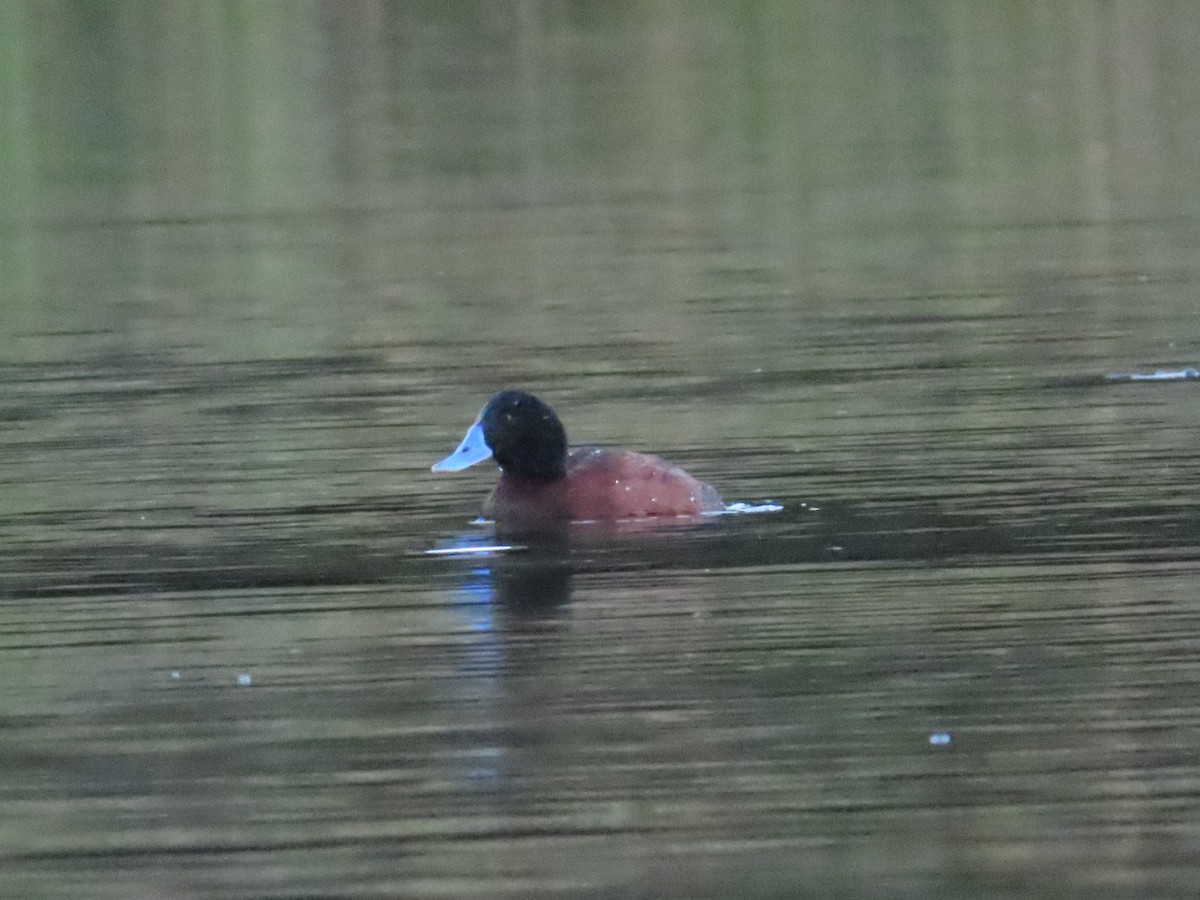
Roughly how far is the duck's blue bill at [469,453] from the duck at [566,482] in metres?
0.08

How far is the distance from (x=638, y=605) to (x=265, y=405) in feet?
16.0

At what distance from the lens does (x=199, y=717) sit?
8281mm

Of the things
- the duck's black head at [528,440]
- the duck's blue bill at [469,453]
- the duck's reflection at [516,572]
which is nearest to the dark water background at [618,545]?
the duck's reflection at [516,572]

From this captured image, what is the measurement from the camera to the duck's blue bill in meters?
11.4

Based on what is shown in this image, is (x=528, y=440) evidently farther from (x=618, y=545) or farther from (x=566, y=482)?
(x=618, y=545)

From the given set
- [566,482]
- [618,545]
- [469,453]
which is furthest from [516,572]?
[469,453]

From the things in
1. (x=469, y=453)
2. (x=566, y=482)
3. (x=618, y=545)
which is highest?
(x=469, y=453)

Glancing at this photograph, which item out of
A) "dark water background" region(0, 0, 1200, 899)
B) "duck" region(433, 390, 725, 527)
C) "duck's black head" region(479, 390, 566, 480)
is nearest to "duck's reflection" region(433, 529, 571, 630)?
"dark water background" region(0, 0, 1200, 899)

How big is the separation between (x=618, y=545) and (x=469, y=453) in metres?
0.94

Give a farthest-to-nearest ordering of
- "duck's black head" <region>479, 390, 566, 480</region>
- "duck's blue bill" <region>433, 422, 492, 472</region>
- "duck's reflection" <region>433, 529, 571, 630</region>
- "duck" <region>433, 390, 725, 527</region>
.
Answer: "duck's blue bill" <region>433, 422, 492, 472</region> → "duck's black head" <region>479, 390, 566, 480</region> → "duck" <region>433, 390, 725, 527</region> → "duck's reflection" <region>433, 529, 571, 630</region>

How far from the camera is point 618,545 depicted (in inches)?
422

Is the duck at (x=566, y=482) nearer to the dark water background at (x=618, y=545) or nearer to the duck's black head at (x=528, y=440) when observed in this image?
the duck's black head at (x=528, y=440)

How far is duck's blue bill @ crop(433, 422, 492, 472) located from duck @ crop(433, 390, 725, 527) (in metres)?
0.08

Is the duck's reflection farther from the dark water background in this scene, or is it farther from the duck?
the duck
